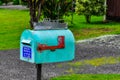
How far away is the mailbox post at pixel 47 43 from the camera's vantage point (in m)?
5.28

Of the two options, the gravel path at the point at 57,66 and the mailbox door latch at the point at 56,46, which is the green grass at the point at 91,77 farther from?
the mailbox door latch at the point at 56,46

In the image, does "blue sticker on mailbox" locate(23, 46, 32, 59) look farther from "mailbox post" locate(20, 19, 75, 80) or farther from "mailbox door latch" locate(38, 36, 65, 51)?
"mailbox door latch" locate(38, 36, 65, 51)

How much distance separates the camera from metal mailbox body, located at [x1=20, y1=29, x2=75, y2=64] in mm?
5277

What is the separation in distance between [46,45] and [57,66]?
5.39 metres

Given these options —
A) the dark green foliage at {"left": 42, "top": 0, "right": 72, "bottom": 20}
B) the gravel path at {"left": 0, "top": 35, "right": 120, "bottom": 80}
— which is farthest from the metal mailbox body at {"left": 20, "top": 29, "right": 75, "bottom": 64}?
the dark green foliage at {"left": 42, "top": 0, "right": 72, "bottom": 20}

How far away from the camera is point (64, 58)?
18.0 ft

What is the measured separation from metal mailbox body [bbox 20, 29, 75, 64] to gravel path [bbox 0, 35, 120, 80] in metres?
3.60

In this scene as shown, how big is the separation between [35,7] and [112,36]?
162 inches

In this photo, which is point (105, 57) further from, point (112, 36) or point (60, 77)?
point (112, 36)

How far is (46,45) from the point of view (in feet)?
17.4

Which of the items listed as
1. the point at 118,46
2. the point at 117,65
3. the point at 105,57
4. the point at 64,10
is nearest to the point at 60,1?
the point at 64,10

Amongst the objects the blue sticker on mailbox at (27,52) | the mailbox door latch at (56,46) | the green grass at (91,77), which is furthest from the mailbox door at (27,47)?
the green grass at (91,77)

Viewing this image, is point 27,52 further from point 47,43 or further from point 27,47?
point 47,43

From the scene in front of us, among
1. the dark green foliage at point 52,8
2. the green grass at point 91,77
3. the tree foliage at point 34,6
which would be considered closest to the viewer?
the green grass at point 91,77
